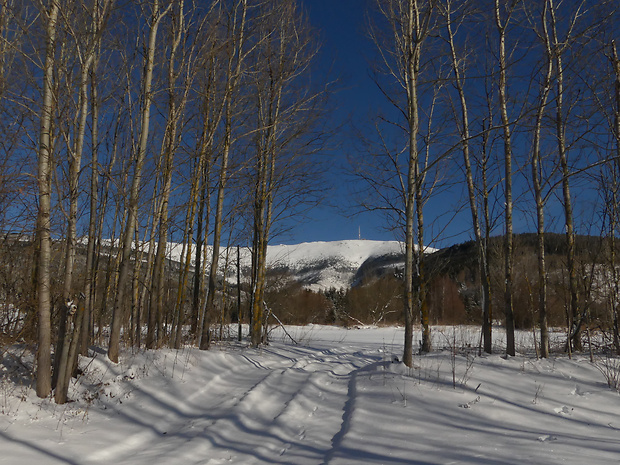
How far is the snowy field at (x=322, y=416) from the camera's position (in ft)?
11.8

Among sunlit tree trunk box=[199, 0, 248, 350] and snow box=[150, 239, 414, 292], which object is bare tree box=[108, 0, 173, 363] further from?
snow box=[150, 239, 414, 292]

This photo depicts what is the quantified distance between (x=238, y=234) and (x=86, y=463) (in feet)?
36.9

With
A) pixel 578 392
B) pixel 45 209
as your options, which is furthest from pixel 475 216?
pixel 45 209

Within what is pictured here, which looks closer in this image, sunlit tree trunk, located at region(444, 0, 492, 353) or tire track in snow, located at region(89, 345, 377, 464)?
tire track in snow, located at region(89, 345, 377, 464)

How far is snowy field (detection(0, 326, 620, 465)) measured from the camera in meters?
3.61

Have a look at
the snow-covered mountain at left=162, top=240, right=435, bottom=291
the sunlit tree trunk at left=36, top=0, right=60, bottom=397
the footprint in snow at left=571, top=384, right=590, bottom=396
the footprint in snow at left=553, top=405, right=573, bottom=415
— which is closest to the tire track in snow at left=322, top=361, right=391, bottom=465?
the footprint in snow at left=553, top=405, right=573, bottom=415

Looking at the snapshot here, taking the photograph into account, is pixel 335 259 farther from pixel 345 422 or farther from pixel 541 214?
pixel 345 422

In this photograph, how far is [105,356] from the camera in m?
7.09

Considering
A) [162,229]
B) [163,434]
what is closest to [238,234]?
[162,229]

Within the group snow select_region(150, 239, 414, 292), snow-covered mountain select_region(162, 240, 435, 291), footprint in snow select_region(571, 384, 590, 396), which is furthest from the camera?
snow select_region(150, 239, 414, 292)

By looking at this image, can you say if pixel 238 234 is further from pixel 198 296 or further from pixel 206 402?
pixel 206 402

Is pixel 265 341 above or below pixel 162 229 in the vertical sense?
below

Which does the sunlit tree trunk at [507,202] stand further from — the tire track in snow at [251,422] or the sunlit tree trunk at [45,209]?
the sunlit tree trunk at [45,209]

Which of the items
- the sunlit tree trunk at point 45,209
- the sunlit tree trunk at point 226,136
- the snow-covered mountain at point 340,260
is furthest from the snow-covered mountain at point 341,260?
the sunlit tree trunk at point 45,209
